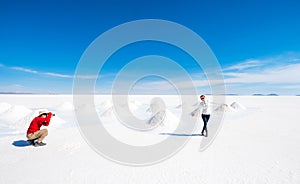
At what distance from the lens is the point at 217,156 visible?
3.81 metres

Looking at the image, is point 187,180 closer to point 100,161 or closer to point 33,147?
point 100,161

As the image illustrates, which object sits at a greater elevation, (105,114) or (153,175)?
(105,114)

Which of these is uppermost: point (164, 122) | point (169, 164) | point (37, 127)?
point (37, 127)

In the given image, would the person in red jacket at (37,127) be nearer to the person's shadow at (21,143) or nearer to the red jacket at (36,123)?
the red jacket at (36,123)

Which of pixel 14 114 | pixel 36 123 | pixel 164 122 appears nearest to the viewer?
pixel 36 123

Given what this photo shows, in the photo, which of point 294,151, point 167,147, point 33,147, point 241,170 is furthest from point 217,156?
point 33,147

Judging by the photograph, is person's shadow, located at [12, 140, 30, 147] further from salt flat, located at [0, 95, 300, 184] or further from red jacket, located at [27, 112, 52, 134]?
red jacket, located at [27, 112, 52, 134]

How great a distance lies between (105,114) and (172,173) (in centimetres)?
794

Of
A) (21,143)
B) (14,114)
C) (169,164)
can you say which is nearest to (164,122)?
(169,164)

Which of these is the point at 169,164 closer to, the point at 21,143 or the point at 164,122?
the point at 164,122

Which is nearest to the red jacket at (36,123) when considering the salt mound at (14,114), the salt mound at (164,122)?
the salt mound at (164,122)

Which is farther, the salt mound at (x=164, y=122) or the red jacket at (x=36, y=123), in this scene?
the salt mound at (x=164, y=122)

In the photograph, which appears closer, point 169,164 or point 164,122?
point 169,164

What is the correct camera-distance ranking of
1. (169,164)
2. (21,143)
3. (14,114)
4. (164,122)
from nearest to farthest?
(169,164)
(21,143)
(164,122)
(14,114)
